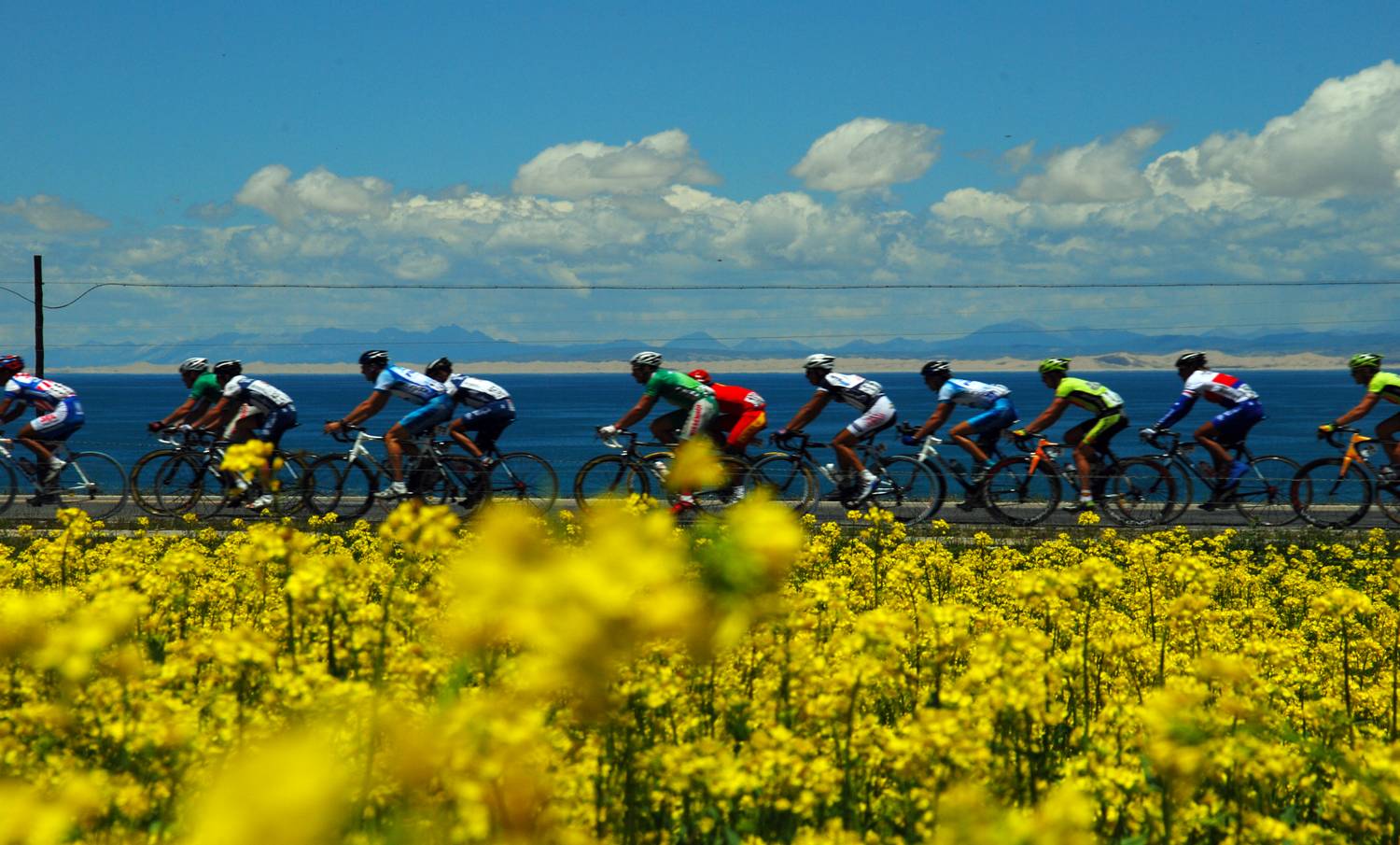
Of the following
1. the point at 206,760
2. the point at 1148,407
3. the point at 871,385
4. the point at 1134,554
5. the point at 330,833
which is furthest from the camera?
the point at 1148,407

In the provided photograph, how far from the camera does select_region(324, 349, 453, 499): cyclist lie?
13.5 meters

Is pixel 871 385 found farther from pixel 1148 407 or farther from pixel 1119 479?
pixel 1148 407

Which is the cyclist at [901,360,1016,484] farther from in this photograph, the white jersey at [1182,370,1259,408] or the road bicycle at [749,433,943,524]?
the white jersey at [1182,370,1259,408]

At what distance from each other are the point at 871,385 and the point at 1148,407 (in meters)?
115

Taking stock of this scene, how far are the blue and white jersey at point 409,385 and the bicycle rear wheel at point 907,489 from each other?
16.9 ft

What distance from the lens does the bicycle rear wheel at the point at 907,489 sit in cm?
1416

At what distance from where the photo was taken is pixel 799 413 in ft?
43.1

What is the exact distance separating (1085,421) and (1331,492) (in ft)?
9.32

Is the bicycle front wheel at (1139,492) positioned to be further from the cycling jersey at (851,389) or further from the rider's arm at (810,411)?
the rider's arm at (810,411)

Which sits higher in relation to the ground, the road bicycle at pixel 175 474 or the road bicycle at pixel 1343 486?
the road bicycle at pixel 1343 486

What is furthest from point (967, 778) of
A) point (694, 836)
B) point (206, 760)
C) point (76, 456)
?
point (76, 456)

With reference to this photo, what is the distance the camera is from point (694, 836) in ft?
10.9

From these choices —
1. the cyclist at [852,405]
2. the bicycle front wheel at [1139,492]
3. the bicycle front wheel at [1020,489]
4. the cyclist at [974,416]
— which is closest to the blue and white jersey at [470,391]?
the cyclist at [852,405]

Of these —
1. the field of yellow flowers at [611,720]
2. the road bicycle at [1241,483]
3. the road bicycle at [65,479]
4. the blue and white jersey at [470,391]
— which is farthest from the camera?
the road bicycle at [65,479]
